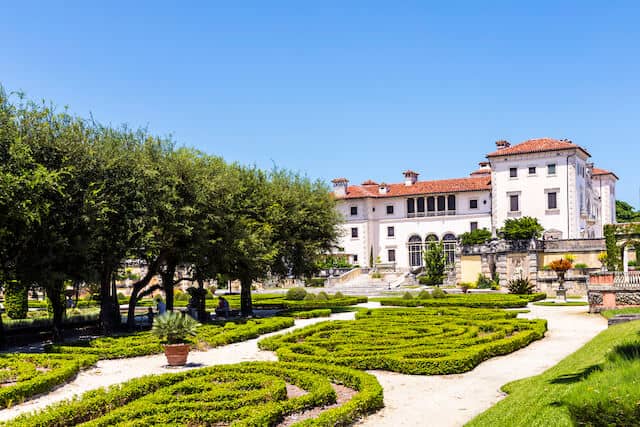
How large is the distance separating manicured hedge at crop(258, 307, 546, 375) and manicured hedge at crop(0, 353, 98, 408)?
16.1ft

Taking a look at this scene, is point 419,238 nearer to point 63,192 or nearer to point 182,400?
point 63,192

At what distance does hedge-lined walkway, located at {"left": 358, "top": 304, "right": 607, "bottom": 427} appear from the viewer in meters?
10.1

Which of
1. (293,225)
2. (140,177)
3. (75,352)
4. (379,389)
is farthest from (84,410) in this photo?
(293,225)


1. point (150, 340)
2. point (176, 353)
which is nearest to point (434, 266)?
point (150, 340)

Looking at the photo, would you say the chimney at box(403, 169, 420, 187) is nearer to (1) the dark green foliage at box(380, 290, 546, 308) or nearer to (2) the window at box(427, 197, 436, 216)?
(2) the window at box(427, 197, 436, 216)

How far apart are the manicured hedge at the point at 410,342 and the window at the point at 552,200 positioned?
119 feet

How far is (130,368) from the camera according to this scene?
49.6ft

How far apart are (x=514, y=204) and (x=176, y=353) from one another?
5059cm

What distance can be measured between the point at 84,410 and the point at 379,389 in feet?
16.5

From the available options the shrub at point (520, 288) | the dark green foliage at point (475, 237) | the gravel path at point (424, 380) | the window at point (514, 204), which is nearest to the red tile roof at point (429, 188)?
the window at point (514, 204)

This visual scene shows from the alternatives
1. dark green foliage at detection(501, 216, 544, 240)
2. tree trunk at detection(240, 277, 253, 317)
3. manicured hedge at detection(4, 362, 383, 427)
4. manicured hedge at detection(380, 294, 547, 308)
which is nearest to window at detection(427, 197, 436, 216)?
dark green foliage at detection(501, 216, 544, 240)

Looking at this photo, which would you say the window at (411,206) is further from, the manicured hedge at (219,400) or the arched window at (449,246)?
the manicured hedge at (219,400)

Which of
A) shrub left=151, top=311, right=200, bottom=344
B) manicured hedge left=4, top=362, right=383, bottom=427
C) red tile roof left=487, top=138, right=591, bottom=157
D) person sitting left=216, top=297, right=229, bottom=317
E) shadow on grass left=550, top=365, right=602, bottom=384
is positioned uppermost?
red tile roof left=487, top=138, right=591, bottom=157

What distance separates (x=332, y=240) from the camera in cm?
3253
